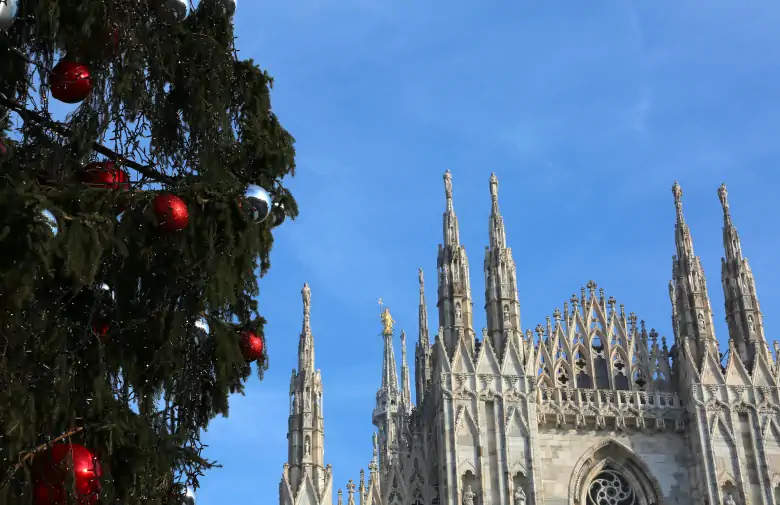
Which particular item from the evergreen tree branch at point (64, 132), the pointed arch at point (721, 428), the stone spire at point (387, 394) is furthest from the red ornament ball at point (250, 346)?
the stone spire at point (387, 394)

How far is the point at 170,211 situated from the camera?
26.3 ft

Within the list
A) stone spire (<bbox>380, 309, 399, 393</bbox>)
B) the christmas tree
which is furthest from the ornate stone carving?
stone spire (<bbox>380, 309, 399, 393</bbox>)

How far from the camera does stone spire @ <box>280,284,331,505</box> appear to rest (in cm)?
2497

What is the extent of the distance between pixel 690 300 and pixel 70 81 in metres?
22.5

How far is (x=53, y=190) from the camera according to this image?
7.78 meters

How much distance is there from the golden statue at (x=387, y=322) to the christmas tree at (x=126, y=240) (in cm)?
5166

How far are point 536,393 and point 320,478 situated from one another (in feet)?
19.0

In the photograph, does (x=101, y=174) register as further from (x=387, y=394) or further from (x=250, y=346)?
(x=387, y=394)

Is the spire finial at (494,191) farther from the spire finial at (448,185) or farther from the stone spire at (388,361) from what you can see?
the stone spire at (388,361)

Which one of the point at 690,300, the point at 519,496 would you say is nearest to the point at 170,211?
the point at 519,496

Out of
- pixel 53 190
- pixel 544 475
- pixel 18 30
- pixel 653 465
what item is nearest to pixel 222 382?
pixel 53 190

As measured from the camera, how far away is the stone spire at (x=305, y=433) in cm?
2497

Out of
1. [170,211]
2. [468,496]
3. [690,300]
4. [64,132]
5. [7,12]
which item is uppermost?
[690,300]

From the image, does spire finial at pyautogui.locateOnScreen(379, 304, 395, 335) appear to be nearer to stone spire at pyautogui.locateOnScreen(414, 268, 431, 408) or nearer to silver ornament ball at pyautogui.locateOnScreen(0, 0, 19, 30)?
stone spire at pyautogui.locateOnScreen(414, 268, 431, 408)
